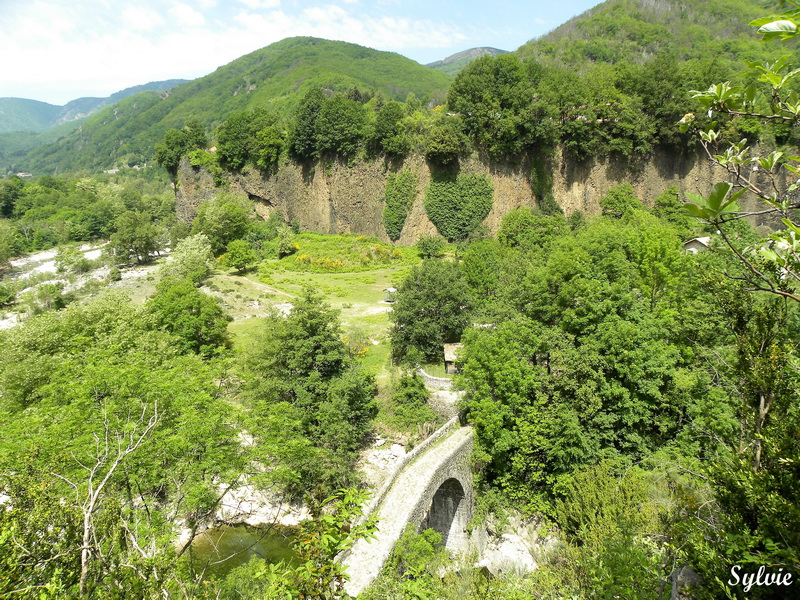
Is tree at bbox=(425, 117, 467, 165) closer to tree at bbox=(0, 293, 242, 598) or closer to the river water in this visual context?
tree at bbox=(0, 293, 242, 598)

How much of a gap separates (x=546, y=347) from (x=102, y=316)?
2125 centimetres

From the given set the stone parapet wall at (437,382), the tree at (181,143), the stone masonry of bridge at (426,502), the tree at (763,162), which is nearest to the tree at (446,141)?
the stone parapet wall at (437,382)

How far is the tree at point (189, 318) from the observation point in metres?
23.6

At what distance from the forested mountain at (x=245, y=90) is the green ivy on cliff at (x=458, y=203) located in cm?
5440

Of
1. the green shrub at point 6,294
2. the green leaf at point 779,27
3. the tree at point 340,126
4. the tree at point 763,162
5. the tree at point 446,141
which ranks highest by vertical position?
the tree at point 340,126

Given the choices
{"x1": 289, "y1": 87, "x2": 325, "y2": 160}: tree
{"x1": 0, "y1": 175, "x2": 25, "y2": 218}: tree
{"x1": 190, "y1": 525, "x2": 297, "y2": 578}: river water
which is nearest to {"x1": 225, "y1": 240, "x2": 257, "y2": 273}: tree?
{"x1": 289, "y1": 87, "x2": 325, "y2": 160}: tree

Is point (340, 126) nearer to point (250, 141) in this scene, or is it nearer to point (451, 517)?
point (250, 141)

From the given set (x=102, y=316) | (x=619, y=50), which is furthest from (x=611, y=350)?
(x=619, y=50)

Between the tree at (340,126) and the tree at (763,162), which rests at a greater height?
the tree at (340,126)

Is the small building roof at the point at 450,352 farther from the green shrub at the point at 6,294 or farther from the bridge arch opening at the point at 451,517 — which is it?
the green shrub at the point at 6,294

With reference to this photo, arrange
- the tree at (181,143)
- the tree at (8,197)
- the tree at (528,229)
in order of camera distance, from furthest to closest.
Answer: the tree at (8,197) < the tree at (181,143) < the tree at (528,229)

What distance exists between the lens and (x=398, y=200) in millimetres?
41469

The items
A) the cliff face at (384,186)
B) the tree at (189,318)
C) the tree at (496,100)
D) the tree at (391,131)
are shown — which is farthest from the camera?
the tree at (391,131)

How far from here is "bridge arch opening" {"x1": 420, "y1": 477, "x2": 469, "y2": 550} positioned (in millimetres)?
15094
